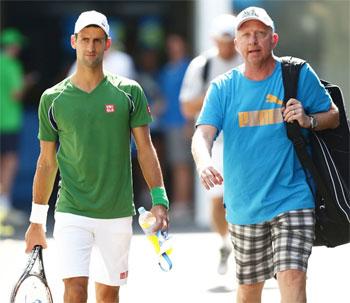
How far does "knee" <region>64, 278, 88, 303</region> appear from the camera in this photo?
607cm

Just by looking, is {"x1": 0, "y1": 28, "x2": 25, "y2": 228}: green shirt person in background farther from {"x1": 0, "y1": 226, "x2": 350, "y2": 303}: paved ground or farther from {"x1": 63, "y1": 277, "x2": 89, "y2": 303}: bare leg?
{"x1": 63, "y1": 277, "x2": 89, "y2": 303}: bare leg

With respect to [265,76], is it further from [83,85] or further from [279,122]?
[83,85]

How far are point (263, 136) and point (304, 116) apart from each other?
0.25 m

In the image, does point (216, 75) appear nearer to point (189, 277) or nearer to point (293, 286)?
point (189, 277)

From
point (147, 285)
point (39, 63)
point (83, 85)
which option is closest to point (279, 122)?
point (83, 85)

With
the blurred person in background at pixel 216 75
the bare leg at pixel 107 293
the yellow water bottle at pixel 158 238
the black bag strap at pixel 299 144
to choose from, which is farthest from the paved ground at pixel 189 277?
the black bag strap at pixel 299 144

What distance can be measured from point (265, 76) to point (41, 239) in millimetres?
1530

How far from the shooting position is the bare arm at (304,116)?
19.4 feet

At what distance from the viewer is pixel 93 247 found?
6359 millimetres

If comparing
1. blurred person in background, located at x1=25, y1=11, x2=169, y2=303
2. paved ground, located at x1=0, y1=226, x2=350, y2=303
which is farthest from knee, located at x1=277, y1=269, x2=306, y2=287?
paved ground, located at x1=0, y1=226, x2=350, y2=303

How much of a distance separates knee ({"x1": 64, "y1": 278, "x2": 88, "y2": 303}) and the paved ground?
1.95 meters

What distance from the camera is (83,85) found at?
620 centimetres

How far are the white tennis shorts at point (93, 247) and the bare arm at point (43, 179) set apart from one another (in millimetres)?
99

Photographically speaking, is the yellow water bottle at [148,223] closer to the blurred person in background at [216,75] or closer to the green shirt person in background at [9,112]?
the blurred person in background at [216,75]
